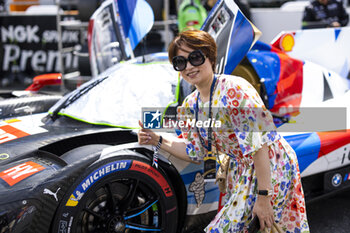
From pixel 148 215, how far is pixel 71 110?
3.13 ft

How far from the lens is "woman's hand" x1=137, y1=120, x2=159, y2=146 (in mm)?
2045

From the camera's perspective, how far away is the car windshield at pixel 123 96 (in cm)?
248

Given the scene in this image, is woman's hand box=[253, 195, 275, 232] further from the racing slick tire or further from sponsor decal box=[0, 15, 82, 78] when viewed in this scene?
sponsor decal box=[0, 15, 82, 78]

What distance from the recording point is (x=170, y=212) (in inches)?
81.4

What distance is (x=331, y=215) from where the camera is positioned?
9.66 feet

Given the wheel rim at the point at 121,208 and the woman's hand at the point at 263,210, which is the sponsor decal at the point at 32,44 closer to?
the wheel rim at the point at 121,208

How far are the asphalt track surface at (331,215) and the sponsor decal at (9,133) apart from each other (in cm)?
197

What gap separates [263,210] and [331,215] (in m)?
1.55

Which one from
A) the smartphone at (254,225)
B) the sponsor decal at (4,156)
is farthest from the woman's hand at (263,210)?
the sponsor decal at (4,156)

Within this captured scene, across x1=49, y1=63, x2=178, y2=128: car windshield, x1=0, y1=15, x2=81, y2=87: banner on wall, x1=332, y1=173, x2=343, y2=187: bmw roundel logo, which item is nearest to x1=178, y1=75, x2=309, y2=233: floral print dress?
x1=49, y1=63, x2=178, y2=128: car windshield

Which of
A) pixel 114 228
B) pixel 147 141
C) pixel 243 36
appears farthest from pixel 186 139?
pixel 243 36

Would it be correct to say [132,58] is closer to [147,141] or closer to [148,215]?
[147,141]

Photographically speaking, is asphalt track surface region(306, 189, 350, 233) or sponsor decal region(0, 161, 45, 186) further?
asphalt track surface region(306, 189, 350, 233)

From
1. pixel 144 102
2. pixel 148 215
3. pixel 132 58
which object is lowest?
pixel 148 215
